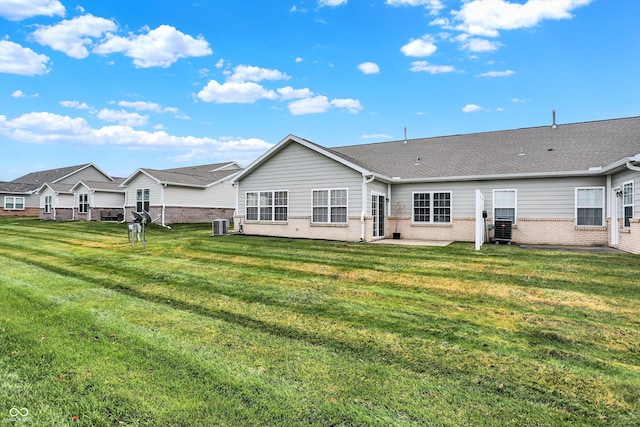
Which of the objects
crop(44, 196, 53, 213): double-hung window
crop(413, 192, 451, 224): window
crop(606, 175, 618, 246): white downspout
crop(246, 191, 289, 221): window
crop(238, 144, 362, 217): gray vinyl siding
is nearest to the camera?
crop(606, 175, 618, 246): white downspout

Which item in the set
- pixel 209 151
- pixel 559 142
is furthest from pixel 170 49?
pixel 559 142

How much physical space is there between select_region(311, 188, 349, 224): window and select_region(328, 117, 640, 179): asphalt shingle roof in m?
1.63

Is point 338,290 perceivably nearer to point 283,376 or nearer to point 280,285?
point 280,285

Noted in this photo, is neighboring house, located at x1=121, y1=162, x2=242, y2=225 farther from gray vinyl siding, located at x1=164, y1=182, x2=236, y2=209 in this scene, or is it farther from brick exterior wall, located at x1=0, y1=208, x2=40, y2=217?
brick exterior wall, located at x1=0, y1=208, x2=40, y2=217

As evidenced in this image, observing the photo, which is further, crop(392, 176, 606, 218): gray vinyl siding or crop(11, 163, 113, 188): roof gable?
crop(11, 163, 113, 188): roof gable

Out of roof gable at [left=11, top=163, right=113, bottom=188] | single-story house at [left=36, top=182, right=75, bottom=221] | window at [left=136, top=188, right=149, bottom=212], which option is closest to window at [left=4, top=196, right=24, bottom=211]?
roof gable at [left=11, top=163, right=113, bottom=188]

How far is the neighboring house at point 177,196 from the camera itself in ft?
78.6

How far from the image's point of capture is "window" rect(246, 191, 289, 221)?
16391 mm

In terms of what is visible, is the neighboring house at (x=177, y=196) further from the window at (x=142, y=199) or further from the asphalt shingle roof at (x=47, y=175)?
the asphalt shingle roof at (x=47, y=175)

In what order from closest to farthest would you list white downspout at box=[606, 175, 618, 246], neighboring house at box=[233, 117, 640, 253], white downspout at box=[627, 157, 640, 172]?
white downspout at box=[627, 157, 640, 172] → white downspout at box=[606, 175, 618, 246] → neighboring house at box=[233, 117, 640, 253]

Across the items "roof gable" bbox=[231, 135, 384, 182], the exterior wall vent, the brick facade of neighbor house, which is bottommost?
the exterior wall vent

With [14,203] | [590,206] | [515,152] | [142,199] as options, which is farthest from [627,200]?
[14,203]

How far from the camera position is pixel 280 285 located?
682 centimetres

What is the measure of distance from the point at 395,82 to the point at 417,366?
20.2 metres
